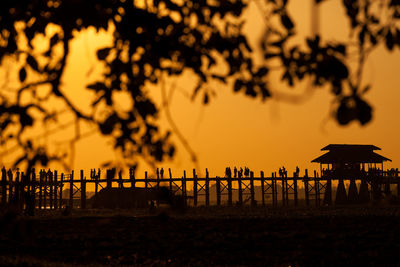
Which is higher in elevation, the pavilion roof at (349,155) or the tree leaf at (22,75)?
the pavilion roof at (349,155)

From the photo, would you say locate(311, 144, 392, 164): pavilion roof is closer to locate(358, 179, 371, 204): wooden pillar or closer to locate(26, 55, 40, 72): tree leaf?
locate(358, 179, 371, 204): wooden pillar

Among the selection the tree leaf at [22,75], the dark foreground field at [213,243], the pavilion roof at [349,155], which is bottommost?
the dark foreground field at [213,243]

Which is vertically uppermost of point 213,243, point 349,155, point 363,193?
point 349,155

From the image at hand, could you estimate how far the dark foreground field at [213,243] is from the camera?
53.7ft

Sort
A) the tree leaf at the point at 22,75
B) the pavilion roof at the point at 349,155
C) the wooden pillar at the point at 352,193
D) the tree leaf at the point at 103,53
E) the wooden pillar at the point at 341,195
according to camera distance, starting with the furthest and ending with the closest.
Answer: the wooden pillar at the point at 341,195
the wooden pillar at the point at 352,193
the pavilion roof at the point at 349,155
the tree leaf at the point at 22,75
the tree leaf at the point at 103,53

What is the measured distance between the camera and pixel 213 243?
63.6 feet

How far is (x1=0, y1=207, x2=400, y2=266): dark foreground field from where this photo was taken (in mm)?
16375

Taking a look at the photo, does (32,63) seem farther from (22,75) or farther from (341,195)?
(341,195)

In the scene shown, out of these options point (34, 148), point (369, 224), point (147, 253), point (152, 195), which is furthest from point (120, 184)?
point (34, 148)

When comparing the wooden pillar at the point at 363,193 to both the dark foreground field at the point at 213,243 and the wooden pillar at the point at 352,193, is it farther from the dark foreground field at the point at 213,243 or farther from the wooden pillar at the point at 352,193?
the dark foreground field at the point at 213,243

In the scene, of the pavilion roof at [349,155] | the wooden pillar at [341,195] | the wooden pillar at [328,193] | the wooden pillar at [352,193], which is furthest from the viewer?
the wooden pillar at [328,193]

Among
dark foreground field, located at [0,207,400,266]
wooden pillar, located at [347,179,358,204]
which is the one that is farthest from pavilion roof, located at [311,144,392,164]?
dark foreground field, located at [0,207,400,266]

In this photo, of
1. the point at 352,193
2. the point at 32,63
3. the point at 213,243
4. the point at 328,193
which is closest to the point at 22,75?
the point at 32,63

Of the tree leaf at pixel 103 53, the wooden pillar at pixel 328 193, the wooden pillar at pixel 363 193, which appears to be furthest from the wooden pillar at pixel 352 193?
the tree leaf at pixel 103 53
